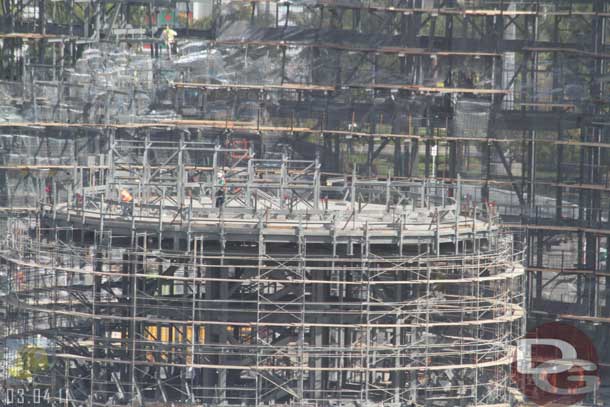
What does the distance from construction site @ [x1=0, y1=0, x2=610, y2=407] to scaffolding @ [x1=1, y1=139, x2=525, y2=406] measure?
16 centimetres

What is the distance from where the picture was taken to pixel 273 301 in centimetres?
8012

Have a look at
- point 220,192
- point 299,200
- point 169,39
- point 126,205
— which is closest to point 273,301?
point 299,200

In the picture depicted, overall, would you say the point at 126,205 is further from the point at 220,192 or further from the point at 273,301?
the point at 273,301

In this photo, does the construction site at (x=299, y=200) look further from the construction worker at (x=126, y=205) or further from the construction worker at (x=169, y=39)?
the construction worker at (x=126, y=205)

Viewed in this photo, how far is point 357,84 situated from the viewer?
354 ft

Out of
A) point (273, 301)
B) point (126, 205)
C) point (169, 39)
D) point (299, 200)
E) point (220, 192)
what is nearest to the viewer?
point (273, 301)

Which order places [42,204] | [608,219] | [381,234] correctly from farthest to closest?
[608,219] → [42,204] → [381,234]

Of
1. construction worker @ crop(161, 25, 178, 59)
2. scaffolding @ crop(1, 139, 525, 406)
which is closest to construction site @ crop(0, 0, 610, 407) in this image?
scaffolding @ crop(1, 139, 525, 406)

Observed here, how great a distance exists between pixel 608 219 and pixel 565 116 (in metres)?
5.81

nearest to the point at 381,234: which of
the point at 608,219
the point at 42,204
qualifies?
the point at 42,204

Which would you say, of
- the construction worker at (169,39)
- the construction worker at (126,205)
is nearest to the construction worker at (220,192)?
the construction worker at (126,205)

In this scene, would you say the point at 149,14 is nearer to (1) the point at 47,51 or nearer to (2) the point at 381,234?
(1) the point at 47,51

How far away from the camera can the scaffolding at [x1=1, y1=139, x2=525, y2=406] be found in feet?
261

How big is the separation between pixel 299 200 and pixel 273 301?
606 cm
